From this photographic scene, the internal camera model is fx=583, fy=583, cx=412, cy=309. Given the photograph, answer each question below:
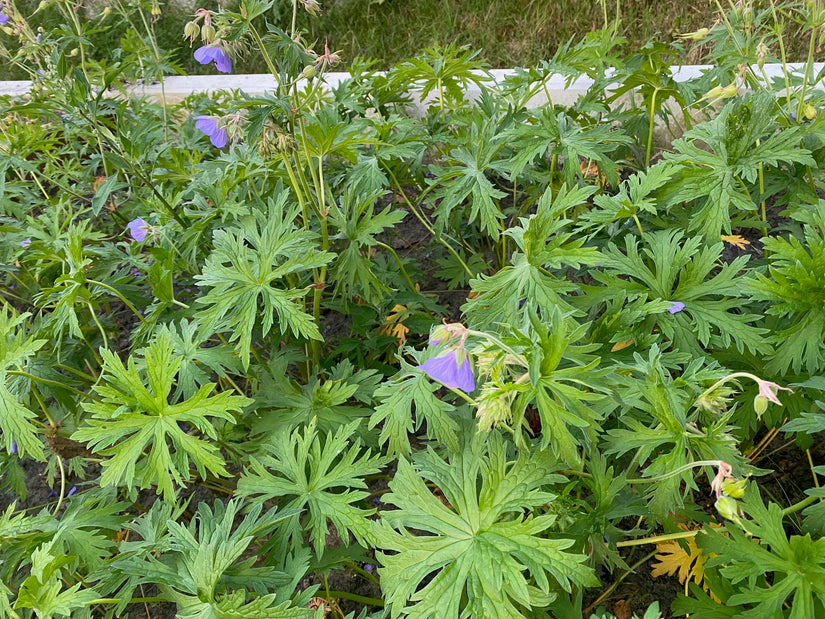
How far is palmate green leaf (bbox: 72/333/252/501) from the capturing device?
113cm

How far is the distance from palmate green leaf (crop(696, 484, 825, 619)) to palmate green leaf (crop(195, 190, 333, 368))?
895 millimetres

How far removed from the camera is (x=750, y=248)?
2.24 metres

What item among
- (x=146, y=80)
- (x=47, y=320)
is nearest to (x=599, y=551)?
(x=47, y=320)

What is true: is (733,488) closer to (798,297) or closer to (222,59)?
(798,297)

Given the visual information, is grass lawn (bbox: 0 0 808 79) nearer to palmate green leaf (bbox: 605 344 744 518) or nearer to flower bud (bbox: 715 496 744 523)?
palmate green leaf (bbox: 605 344 744 518)

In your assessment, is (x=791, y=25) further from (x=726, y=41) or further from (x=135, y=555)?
(x=135, y=555)

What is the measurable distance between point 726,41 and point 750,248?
0.76 meters

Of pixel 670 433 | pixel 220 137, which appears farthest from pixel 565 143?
pixel 220 137

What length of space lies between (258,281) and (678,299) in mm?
942

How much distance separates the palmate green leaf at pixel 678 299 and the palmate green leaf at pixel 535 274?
0.35 feet

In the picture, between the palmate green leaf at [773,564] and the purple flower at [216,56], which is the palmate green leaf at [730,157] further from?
the purple flower at [216,56]

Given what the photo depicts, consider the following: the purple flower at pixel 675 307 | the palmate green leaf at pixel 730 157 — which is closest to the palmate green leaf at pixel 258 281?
the purple flower at pixel 675 307

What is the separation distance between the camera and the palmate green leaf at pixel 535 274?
1166mm

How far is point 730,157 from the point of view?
1.36 meters
